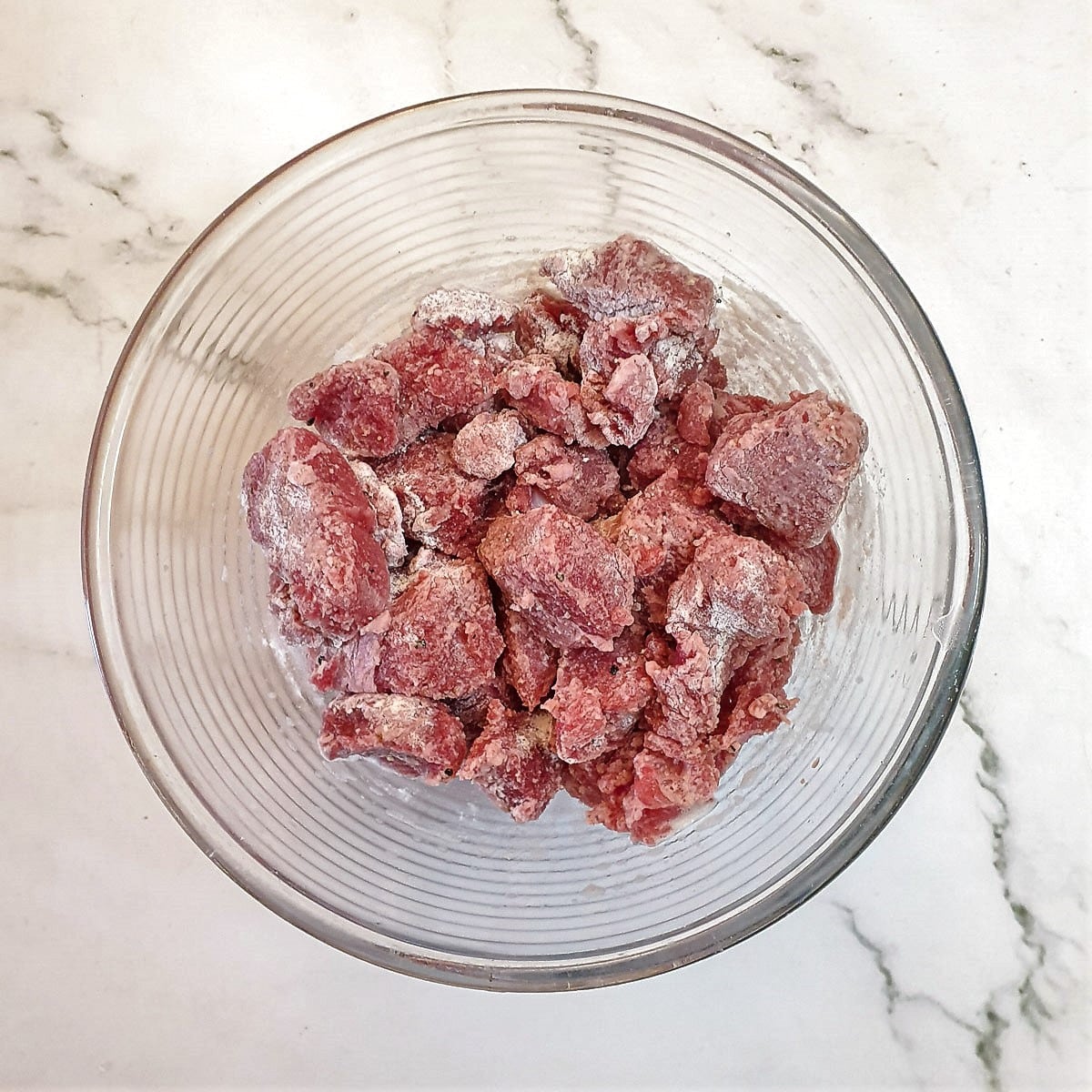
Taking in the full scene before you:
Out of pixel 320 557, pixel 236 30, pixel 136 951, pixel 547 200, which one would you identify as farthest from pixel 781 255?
pixel 136 951

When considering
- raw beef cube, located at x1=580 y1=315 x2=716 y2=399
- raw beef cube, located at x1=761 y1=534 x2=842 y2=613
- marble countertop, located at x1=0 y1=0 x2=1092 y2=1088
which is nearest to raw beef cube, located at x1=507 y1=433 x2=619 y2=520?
raw beef cube, located at x1=580 y1=315 x2=716 y2=399

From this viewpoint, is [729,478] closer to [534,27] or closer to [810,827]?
[810,827]

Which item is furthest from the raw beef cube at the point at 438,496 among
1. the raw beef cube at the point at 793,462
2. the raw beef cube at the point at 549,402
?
the raw beef cube at the point at 793,462

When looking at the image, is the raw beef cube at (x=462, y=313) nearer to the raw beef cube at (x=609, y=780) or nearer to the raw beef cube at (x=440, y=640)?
the raw beef cube at (x=440, y=640)

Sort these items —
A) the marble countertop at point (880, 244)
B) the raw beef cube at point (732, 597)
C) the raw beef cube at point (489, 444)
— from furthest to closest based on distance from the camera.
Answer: the marble countertop at point (880, 244) < the raw beef cube at point (489, 444) < the raw beef cube at point (732, 597)

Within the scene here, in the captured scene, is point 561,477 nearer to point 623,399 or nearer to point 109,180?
point 623,399

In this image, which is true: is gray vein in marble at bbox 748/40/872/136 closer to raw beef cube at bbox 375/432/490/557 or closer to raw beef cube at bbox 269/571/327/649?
raw beef cube at bbox 375/432/490/557

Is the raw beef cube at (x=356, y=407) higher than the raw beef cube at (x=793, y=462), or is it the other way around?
the raw beef cube at (x=793, y=462)

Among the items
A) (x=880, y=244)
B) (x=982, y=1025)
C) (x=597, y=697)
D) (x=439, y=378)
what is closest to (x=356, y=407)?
(x=439, y=378)
